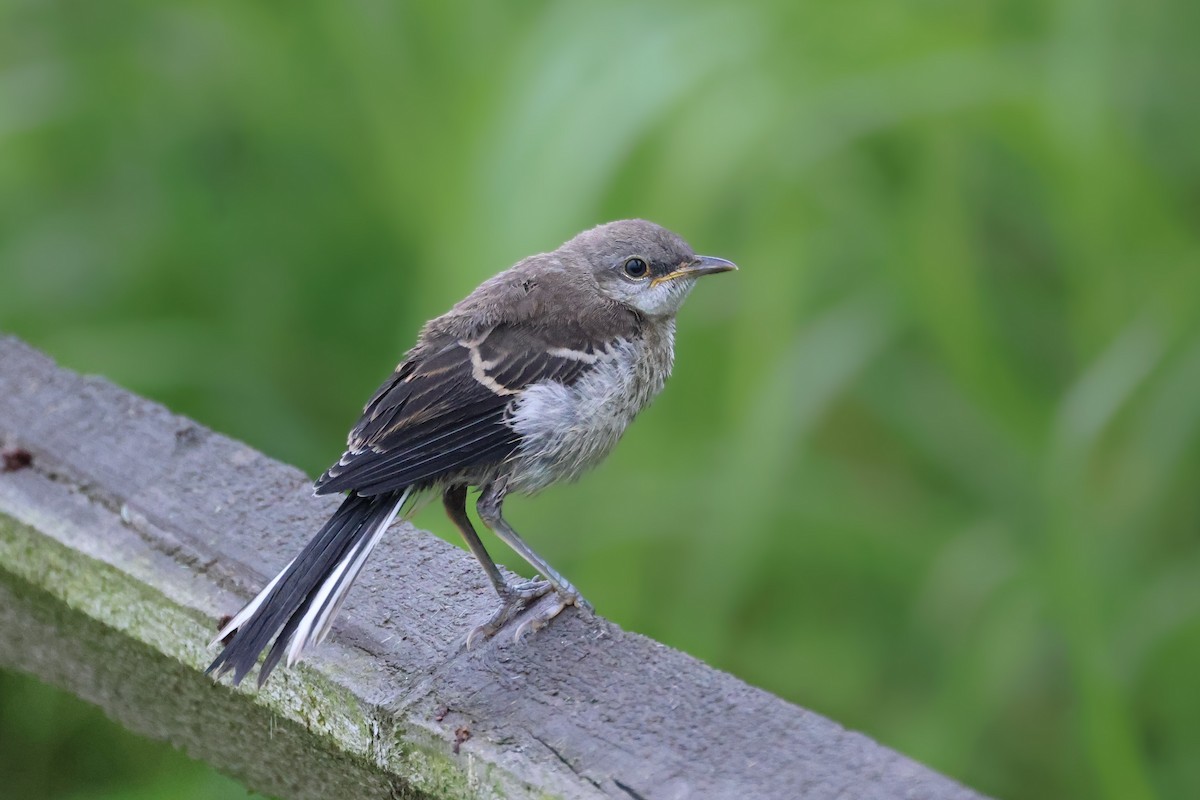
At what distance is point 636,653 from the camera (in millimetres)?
1831

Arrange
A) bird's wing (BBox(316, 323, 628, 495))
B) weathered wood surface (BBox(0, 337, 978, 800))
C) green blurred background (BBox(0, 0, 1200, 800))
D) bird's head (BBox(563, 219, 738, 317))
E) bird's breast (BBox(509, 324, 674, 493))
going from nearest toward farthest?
weathered wood surface (BBox(0, 337, 978, 800)), bird's wing (BBox(316, 323, 628, 495)), bird's breast (BBox(509, 324, 674, 493)), bird's head (BBox(563, 219, 738, 317)), green blurred background (BBox(0, 0, 1200, 800))

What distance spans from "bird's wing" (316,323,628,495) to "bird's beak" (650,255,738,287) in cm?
36

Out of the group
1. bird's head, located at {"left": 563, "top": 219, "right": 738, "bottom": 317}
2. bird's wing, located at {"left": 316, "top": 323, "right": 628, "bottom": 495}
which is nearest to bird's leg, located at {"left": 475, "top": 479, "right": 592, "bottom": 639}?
bird's wing, located at {"left": 316, "top": 323, "right": 628, "bottom": 495}

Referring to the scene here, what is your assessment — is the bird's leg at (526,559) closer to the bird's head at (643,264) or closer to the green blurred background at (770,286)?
the bird's head at (643,264)

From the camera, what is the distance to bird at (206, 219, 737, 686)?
1984 millimetres

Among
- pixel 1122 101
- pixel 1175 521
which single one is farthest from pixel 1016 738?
pixel 1122 101

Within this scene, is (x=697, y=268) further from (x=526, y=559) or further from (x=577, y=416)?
(x=526, y=559)

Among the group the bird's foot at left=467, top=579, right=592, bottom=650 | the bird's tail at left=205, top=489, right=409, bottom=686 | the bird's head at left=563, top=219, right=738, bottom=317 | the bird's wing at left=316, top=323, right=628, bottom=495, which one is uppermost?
the bird's head at left=563, top=219, right=738, bottom=317

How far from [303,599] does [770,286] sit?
1875 millimetres

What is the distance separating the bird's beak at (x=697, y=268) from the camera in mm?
2805

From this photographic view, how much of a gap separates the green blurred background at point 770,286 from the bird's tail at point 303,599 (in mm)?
886

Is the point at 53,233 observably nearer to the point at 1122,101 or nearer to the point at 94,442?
the point at 94,442

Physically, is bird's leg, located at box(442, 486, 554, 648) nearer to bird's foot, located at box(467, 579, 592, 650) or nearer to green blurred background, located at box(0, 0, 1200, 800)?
bird's foot, located at box(467, 579, 592, 650)

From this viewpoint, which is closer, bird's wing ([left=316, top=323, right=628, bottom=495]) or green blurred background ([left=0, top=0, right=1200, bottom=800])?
bird's wing ([left=316, top=323, right=628, bottom=495])
